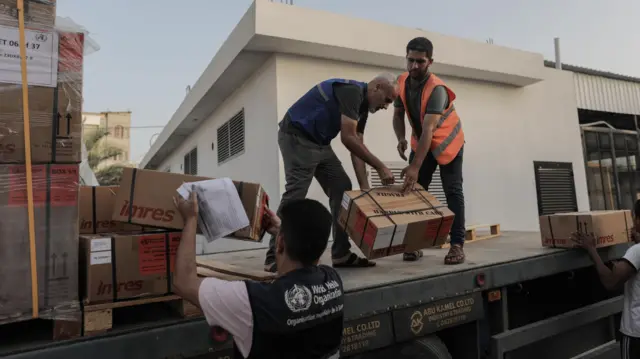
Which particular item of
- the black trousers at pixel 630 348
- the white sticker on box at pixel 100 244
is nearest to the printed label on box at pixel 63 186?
the white sticker on box at pixel 100 244

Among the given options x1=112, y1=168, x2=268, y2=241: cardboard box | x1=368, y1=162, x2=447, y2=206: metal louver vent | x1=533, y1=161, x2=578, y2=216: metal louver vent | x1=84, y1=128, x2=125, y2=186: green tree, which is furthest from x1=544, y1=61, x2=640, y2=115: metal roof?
x1=84, y1=128, x2=125, y2=186: green tree

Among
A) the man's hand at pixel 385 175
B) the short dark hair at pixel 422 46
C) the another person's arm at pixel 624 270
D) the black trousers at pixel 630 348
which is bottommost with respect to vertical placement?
the black trousers at pixel 630 348

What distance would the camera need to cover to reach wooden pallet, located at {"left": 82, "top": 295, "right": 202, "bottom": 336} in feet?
4.88

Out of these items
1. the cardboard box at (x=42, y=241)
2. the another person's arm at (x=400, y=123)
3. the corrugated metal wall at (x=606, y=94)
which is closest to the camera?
the cardboard box at (x=42, y=241)

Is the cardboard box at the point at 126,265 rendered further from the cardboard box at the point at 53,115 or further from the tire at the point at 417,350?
the tire at the point at 417,350

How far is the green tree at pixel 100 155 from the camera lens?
17.0m

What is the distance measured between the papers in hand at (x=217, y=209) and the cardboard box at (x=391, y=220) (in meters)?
0.89

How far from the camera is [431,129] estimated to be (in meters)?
3.02

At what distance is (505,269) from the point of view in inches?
108

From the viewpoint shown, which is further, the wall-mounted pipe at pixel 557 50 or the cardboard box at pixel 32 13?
the wall-mounted pipe at pixel 557 50

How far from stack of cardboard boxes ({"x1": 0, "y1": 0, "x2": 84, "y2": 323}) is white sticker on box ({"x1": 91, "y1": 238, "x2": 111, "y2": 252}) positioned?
6 centimetres

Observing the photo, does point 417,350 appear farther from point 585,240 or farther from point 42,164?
point 42,164

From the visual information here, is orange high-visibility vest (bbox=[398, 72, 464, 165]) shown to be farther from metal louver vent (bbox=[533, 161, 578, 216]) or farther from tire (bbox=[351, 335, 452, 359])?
metal louver vent (bbox=[533, 161, 578, 216])

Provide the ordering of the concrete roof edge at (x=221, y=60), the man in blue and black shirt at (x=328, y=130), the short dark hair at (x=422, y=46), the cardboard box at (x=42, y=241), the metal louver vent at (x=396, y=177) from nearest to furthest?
1. the cardboard box at (x=42, y=241)
2. the man in blue and black shirt at (x=328, y=130)
3. the short dark hair at (x=422, y=46)
4. the concrete roof edge at (x=221, y=60)
5. the metal louver vent at (x=396, y=177)
